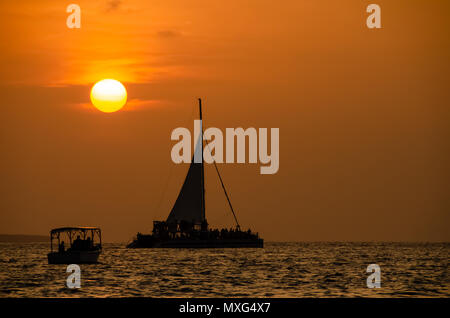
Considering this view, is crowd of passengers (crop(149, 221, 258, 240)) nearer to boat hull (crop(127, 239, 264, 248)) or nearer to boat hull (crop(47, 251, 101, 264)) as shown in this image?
boat hull (crop(127, 239, 264, 248))

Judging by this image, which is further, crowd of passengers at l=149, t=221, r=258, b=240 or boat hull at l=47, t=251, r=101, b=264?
crowd of passengers at l=149, t=221, r=258, b=240

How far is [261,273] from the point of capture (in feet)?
220

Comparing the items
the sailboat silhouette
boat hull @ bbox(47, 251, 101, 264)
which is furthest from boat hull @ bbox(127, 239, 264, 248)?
boat hull @ bbox(47, 251, 101, 264)

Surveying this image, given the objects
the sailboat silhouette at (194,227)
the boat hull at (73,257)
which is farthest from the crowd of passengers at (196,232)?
the boat hull at (73,257)

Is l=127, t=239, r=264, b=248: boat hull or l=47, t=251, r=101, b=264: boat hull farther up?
l=47, t=251, r=101, b=264: boat hull

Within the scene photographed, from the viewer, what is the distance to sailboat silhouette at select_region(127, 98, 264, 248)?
130 meters

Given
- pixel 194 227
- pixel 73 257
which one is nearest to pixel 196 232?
pixel 194 227

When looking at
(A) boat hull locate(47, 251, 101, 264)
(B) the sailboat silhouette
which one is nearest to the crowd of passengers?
(B) the sailboat silhouette

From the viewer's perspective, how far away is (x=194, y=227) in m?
132

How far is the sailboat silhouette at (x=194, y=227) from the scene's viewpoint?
5103 inches

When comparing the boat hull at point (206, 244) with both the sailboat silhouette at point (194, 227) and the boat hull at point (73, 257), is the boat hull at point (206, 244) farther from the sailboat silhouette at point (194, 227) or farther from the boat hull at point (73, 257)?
the boat hull at point (73, 257)

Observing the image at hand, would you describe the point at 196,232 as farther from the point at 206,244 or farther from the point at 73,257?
the point at 73,257

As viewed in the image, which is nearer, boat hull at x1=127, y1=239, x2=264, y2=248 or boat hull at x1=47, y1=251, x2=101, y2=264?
boat hull at x1=47, y1=251, x2=101, y2=264
